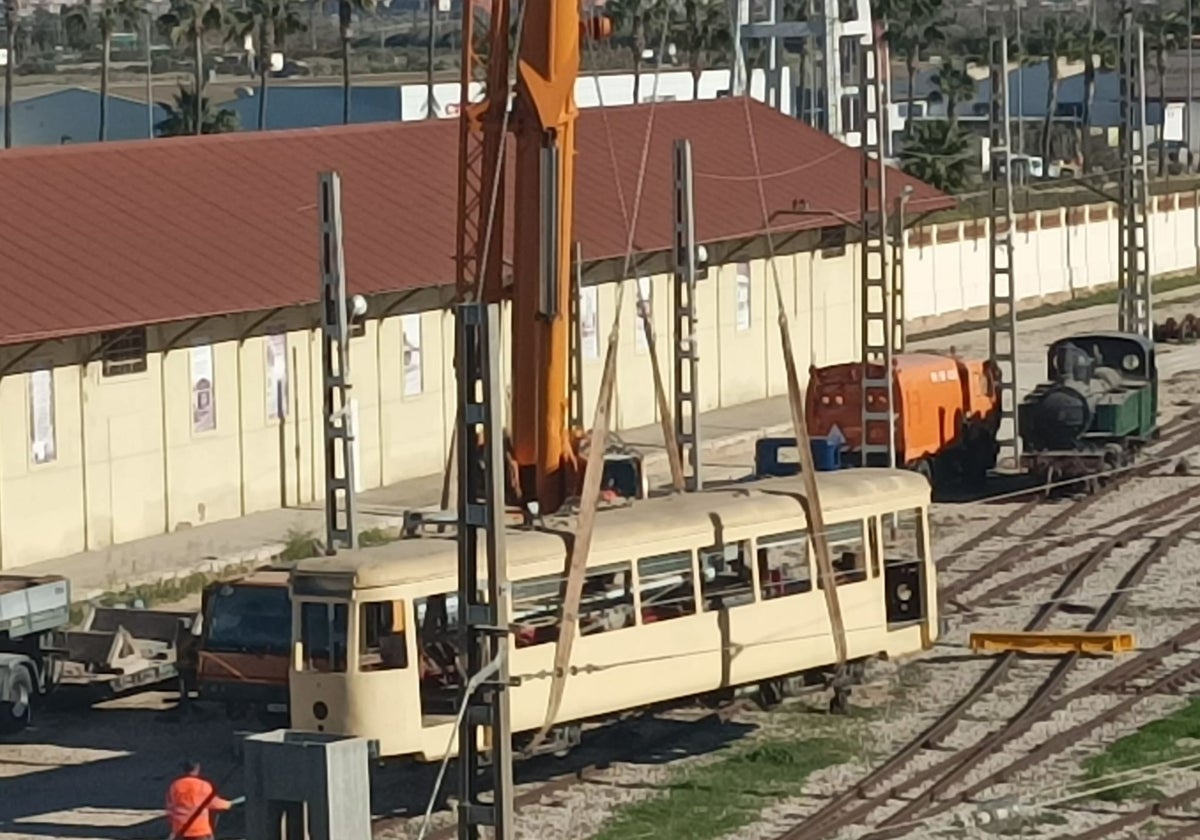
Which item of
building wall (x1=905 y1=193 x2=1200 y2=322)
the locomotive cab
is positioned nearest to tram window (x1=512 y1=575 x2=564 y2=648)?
the locomotive cab

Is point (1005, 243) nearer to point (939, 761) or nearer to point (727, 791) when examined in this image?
point (939, 761)

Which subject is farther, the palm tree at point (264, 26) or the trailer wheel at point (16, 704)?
the palm tree at point (264, 26)

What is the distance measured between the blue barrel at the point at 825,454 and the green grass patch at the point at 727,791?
11.8 meters

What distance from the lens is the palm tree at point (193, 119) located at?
78.9m

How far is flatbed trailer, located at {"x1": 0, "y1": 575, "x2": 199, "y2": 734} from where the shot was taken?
25578mm

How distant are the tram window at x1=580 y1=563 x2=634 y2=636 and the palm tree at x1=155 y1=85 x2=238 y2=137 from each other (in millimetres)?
56071

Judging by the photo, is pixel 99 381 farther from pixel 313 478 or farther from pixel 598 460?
pixel 598 460

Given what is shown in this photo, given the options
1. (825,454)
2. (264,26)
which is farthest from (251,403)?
(264,26)

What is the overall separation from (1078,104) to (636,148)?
84.8 metres

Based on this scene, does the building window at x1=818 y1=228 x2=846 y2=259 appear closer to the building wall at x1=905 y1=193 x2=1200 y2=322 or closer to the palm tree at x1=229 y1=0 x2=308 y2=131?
the building wall at x1=905 y1=193 x2=1200 y2=322

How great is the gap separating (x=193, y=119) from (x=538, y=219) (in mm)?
54583

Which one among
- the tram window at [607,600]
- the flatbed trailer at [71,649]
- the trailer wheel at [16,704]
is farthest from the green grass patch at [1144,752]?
the trailer wheel at [16,704]

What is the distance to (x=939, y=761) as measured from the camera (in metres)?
23.6

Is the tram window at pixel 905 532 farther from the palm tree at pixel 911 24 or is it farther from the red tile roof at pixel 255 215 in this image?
the palm tree at pixel 911 24
